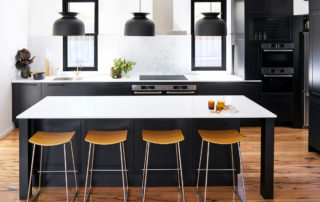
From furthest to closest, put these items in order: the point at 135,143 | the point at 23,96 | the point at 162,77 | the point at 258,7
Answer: the point at 162,77 → the point at 258,7 → the point at 23,96 → the point at 135,143

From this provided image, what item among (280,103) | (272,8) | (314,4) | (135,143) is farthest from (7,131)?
(314,4)

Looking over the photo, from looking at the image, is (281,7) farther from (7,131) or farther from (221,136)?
(7,131)

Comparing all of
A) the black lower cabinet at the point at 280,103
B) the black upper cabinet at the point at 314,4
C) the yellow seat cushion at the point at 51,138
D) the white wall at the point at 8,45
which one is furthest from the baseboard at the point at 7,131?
the black upper cabinet at the point at 314,4

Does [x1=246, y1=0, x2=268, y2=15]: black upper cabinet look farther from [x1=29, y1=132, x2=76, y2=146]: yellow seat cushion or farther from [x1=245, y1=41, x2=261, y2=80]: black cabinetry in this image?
[x1=29, y1=132, x2=76, y2=146]: yellow seat cushion

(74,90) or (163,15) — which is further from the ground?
(163,15)

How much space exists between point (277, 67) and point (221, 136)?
3615mm

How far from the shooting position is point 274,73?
7.17 meters

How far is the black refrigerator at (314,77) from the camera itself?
5492 millimetres

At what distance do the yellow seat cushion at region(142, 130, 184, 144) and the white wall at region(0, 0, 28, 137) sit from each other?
11.1ft

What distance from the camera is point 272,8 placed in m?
7.10

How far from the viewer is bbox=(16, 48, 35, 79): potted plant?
7.11m

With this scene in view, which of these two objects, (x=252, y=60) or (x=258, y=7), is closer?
(x=258, y=7)

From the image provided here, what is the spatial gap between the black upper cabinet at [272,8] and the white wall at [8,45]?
163 inches

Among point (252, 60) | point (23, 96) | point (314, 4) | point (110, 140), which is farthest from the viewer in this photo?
point (252, 60)
